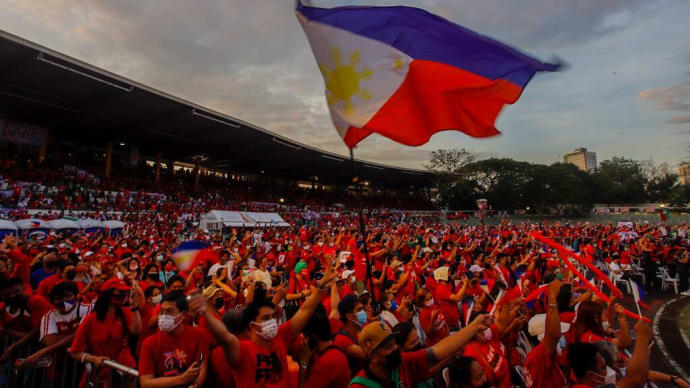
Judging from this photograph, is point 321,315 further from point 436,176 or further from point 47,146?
point 436,176

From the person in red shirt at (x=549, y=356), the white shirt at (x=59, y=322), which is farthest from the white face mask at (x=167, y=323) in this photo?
the person in red shirt at (x=549, y=356)

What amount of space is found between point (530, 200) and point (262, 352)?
171 ft

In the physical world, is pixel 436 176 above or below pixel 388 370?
above

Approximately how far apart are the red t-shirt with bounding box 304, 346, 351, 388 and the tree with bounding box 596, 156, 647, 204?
2563 inches

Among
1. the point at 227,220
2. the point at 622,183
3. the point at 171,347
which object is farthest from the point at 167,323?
the point at 622,183

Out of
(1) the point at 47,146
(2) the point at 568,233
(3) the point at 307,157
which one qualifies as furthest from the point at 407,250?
(1) the point at 47,146

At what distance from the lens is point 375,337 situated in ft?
6.57

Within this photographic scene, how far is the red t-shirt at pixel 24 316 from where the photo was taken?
11.3ft

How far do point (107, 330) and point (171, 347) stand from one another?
0.91 metres

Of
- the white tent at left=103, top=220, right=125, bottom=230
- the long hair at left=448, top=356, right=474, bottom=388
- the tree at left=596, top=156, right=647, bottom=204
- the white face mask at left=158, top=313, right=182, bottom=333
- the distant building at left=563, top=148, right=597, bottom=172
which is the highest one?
the distant building at left=563, top=148, right=597, bottom=172

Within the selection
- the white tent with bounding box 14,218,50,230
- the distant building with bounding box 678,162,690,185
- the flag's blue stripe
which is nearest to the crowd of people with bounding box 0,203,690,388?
the flag's blue stripe

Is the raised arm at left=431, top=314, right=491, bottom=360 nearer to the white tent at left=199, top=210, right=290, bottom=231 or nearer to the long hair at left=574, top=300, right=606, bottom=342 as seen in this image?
the long hair at left=574, top=300, right=606, bottom=342

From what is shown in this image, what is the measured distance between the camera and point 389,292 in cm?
473

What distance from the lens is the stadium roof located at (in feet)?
54.1
